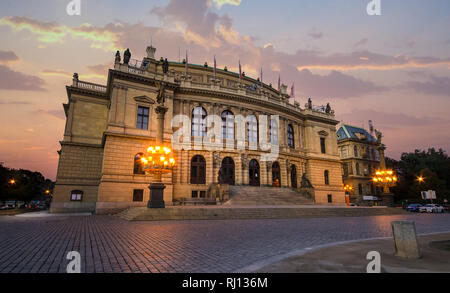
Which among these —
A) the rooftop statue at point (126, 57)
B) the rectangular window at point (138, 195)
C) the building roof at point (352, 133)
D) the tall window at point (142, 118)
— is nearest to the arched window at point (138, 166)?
the rectangular window at point (138, 195)

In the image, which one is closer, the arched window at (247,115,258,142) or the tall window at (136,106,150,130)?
the tall window at (136,106,150,130)

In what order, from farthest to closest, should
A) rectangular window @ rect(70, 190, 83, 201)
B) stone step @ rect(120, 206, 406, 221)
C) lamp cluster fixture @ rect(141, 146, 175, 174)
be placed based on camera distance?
rectangular window @ rect(70, 190, 83, 201) → lamp cluster fixture @ rect(141, 146, 175, 174) → stone step @ rect(120, 206, 406, 221)

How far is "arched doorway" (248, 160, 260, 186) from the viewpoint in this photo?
34.9 m

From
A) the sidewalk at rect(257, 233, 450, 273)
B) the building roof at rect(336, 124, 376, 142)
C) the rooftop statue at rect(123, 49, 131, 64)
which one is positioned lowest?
the sidewalk at rect(257, 233, 450, 273)

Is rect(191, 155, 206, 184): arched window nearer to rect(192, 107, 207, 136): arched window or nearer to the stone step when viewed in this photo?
rect(192, 107, 207, 136): arched window

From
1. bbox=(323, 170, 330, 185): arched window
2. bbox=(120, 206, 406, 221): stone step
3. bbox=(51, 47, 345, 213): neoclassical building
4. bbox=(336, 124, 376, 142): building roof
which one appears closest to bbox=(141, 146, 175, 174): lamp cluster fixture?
bbox=(120, 206, 406, 221): stone step

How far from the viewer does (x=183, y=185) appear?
30.3 m

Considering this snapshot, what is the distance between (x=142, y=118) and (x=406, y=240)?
29.0m

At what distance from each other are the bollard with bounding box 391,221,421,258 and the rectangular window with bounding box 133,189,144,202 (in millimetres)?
25807

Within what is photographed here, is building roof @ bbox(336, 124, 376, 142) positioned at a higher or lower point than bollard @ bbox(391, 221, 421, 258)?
higher

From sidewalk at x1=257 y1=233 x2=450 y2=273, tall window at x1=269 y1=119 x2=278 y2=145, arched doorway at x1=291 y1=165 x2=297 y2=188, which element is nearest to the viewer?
sidewalk at x1=257 y1=233 x2=450 y2=273

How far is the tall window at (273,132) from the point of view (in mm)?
37991
